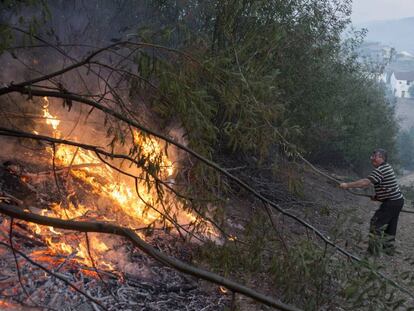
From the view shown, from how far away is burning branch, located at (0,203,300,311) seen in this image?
6.26ft

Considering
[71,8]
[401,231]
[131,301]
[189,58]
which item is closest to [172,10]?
[71,8]

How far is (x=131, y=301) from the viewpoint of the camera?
4457 millimetres

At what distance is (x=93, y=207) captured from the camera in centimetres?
609

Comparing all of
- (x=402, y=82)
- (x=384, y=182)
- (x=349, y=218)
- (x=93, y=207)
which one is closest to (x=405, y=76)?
(x=402, y=82)

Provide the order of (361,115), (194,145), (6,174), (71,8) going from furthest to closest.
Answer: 1. (361,115)
2. (71,8)
3. (6,174)
4. (194,145)

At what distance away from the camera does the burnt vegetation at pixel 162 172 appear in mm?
3773

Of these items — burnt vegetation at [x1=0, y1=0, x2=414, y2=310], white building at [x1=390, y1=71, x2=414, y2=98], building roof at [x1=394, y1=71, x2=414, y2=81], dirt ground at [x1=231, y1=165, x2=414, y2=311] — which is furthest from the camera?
building roof at [x1=394, y1=71, x2=414, y2=81]

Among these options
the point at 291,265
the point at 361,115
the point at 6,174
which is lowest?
the point at 291,265

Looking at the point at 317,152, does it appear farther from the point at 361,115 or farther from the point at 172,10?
the point at 172,10

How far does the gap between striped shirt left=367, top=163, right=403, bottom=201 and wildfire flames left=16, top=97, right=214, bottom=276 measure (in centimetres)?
337

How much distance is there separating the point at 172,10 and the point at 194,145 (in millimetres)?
5918

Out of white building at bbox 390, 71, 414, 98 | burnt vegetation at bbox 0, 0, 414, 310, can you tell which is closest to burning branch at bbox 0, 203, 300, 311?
burnt vegetation at bbox 0, 0, 414, 310

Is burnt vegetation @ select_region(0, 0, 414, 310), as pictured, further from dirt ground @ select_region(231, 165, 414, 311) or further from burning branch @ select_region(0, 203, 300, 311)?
dirt ground @ select_region(231, 165, 414, 311)

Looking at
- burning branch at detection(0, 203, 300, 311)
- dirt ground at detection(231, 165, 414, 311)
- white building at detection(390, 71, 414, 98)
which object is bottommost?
burning branch at detection(0, 203, 300, 311)
